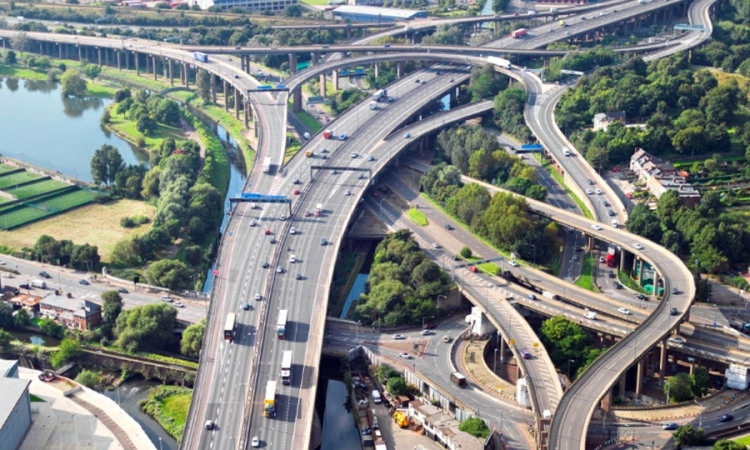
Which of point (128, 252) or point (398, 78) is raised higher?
point (398, 78)

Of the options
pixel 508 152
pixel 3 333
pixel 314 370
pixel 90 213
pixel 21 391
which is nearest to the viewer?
pixel 21 391

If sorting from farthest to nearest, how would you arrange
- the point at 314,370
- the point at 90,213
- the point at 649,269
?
the point at 90,213 → the point at 649,269 → the point at 314,370

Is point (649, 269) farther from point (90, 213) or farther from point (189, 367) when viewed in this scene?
point (90, 213)

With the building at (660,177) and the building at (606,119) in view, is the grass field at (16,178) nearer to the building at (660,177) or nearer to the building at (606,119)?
the building at (606,119)

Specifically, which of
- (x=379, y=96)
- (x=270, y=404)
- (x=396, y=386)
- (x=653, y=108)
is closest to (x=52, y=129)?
(x=379, y=96)

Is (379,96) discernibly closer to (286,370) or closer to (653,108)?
(653,108)

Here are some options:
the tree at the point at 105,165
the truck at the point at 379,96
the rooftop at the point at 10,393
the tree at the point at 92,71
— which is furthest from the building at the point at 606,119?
the tree at the point at 92,71

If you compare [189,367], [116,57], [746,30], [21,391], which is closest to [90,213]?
[189,367]
